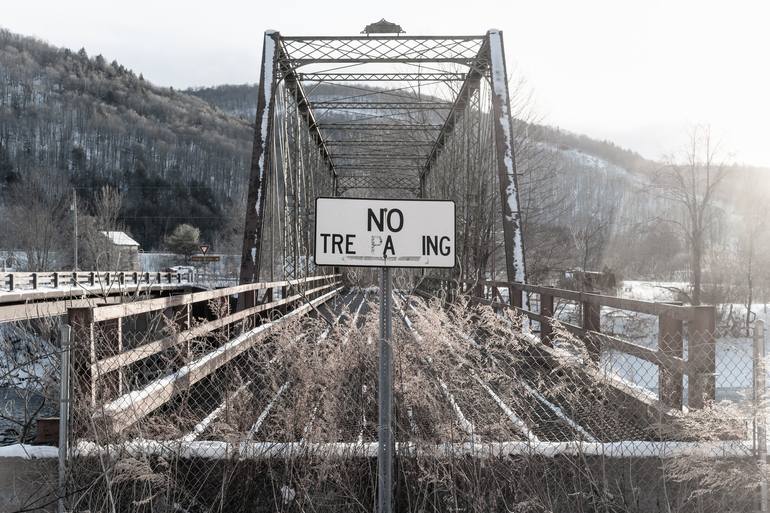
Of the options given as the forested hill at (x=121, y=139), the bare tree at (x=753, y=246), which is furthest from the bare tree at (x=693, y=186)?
the forested hill at (x=121, y=139)

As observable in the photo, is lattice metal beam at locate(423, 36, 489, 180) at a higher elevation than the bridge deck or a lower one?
higher

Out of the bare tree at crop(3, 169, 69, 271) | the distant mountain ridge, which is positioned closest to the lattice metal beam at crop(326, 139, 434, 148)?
the bare tree at crop(3, 169, 69, 271)

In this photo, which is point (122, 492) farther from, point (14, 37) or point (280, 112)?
point (14, 37)

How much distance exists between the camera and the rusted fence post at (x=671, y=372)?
4.48 metres

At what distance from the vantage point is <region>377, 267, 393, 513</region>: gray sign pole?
10.7ft

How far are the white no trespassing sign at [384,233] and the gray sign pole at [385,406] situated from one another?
0.49 feet

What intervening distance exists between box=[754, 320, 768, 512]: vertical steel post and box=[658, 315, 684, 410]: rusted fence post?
0.62m

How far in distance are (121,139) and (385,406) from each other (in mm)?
145155

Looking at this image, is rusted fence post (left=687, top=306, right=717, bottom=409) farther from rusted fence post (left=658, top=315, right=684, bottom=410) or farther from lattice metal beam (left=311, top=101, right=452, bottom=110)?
lattice metal beam (left=311, top=101, right=452, bottom=110)

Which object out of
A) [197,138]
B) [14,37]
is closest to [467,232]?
[197,138]

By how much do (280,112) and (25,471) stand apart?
11.0 m

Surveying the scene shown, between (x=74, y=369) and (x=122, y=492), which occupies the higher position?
(x=74, y=369)

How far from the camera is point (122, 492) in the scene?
12.7 ft

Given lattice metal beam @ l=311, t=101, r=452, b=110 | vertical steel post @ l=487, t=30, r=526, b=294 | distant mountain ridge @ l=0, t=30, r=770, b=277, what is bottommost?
vertical steel post @ l=487, t=30, r=526, b=294
